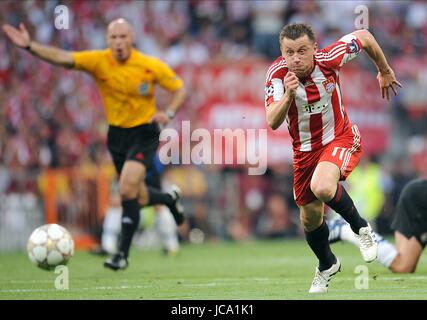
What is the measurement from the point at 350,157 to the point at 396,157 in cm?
1354

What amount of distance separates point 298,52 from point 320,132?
79cm

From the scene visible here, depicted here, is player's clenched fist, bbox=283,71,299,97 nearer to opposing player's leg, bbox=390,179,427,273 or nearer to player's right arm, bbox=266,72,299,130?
player's right arm, bbox=266,72,299,130

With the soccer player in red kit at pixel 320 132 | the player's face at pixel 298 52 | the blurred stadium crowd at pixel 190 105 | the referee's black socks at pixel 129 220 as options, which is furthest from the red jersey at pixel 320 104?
the blurred stadium crowd at pixel 190 105

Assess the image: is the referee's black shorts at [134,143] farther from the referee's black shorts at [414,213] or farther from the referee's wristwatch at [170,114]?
the referee's black shorts at [414,213]

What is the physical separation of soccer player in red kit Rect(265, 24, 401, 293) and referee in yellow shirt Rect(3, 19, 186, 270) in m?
2.98

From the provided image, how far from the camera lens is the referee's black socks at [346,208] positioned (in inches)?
309

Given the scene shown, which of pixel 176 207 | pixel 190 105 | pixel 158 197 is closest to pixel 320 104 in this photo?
pixel 158 197

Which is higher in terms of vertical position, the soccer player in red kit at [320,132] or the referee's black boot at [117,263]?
the soccer player in red kit at [320,132]

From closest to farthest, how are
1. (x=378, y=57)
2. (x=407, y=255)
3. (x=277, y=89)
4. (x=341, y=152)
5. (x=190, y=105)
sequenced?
1. (x=277, y=89)
2. (x=341, y=152)
3. (x=378, y=57)
4. (x=407, y=255)
5. (x=190, y=105)

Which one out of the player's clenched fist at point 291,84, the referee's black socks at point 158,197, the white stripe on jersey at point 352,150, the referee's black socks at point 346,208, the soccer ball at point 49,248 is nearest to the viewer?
the player's clenched fist at point 291,84

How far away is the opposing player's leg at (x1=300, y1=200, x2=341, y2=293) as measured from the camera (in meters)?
8.23

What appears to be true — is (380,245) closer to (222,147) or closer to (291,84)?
(291,84)

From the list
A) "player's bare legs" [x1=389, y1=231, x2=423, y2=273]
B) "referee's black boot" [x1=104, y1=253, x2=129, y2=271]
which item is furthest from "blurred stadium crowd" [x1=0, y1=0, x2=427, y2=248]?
"player's bare legs" [x1=389, y1=231, x2=423, y2=273]

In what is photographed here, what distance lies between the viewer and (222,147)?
19.3 m
